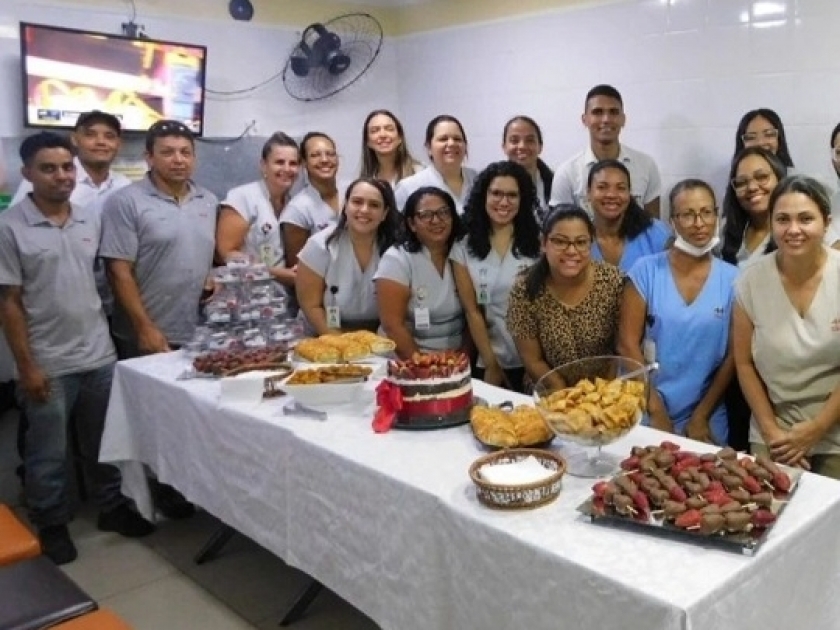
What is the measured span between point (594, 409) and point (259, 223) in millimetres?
2370

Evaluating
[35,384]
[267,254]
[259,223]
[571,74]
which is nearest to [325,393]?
[35,384]

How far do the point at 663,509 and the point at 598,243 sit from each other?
64.7 inches

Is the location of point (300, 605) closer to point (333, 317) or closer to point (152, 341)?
point (333, 317)

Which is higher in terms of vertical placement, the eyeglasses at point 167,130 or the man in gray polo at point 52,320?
the eyeglasses at point 167,130

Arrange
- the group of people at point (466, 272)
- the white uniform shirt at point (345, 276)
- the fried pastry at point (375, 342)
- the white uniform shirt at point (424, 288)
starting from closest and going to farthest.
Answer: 1. the group of people at point (466, 272)
2. the fried pastry at point (375, 342)
3. the white uniform shirt at point (424, 288)
4. the white uniform shirt at point (345, 276)

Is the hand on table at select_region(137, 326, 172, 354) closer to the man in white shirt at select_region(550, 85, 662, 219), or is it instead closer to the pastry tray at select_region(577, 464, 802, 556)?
the man in white shirt at select_region(550, 85, 662, 219)

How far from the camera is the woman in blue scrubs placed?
239 centimetres

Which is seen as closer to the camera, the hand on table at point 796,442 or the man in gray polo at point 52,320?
the hand on table at point 796,442

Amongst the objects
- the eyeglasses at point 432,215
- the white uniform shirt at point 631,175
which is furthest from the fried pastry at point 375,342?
the white uniform shirt at point 631,175

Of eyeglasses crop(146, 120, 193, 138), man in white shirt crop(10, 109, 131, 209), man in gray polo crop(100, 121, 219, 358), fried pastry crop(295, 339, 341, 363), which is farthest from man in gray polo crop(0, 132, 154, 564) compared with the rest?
fried pastry crop(295, 339, 341, 363)

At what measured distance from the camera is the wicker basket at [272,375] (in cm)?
234

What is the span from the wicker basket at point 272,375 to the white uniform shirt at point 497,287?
80cm

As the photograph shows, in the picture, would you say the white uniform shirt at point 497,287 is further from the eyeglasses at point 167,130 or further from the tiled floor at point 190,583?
the eyeglasses at point 167,130

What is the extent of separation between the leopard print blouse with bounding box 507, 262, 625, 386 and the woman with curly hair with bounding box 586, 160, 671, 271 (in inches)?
12.5
